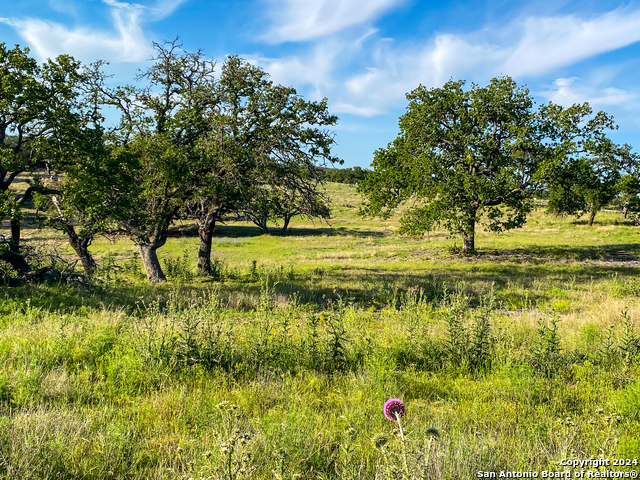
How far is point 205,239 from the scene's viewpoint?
17594mm

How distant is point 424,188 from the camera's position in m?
22.3

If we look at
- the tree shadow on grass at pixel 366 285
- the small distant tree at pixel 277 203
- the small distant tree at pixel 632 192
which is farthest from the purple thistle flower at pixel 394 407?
the small distant tree at pixel 632 192

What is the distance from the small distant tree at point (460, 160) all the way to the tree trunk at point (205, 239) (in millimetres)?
9910

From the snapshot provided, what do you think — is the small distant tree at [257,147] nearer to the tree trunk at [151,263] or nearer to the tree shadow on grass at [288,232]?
the tree trunk at [151,263]

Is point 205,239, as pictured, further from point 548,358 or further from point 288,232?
point 288,232

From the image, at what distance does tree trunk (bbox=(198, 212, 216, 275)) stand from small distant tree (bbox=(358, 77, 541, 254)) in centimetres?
991

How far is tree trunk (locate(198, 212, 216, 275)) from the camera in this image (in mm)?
17234

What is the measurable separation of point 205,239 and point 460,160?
14309mm

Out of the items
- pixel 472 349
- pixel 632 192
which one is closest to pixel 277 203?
pixel 472 349

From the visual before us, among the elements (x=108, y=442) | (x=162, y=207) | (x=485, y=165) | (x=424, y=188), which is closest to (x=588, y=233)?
(x=485, y=165)

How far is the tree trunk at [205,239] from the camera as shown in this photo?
1723 centimetres

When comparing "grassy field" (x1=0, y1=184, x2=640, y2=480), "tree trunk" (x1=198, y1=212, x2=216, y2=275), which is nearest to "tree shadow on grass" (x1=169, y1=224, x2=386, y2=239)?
"tree trunk" (x1=198, y1=212, x2=216, y2=275)

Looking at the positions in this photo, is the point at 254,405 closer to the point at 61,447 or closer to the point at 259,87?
the point at 61,447

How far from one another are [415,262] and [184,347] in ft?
68.7
